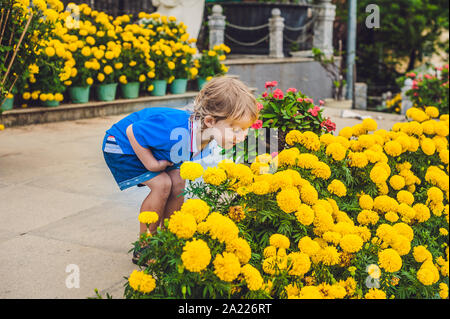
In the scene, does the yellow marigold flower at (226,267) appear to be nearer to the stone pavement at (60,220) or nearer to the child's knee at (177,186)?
the stone pavement at (60,220)

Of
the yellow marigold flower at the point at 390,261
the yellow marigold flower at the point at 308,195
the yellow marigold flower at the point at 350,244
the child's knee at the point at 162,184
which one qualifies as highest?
the yellow marigold flower at the point at 308,195

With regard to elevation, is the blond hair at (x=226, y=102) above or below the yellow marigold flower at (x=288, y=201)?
above

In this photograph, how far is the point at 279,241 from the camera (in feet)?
6.34

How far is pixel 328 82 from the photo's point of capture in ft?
41.9

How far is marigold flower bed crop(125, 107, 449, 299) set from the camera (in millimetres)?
1704

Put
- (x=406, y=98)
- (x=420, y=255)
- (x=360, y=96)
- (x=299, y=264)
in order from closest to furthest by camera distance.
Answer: (x=299, y=264), (x=420, y=255), (x=406, y=98), (x=360, y=96)

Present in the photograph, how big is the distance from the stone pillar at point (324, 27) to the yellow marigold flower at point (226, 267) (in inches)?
462

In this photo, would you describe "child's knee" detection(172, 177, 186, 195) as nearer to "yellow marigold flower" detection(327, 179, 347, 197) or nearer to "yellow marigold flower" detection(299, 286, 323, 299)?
"yellow marigold flower" detection(327, 179, 347, 197)

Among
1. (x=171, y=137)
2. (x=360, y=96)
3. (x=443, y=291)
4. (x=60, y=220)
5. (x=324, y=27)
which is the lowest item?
(x=443, y=291)

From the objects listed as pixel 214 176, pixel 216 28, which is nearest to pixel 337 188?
pixel 214 176

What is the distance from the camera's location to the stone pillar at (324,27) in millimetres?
12766

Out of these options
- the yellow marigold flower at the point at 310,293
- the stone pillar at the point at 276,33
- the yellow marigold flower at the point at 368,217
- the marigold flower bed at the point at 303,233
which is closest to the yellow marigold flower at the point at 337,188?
the marigold flower bed at the point at 303,233

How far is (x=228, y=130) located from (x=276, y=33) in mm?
9782

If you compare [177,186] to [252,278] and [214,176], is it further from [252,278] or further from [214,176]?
[252,278]
